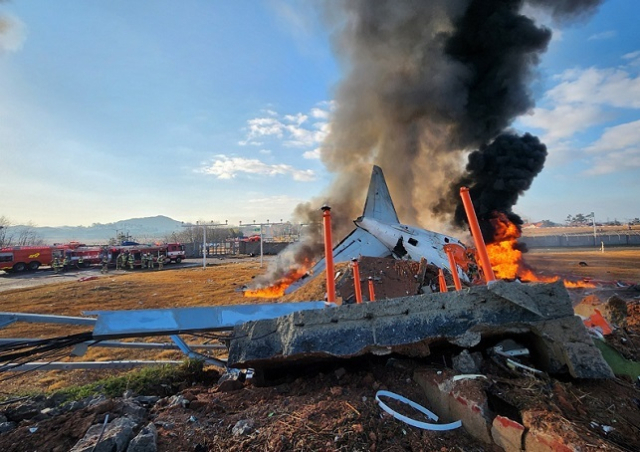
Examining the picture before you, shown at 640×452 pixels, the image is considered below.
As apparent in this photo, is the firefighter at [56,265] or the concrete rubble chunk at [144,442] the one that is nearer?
the concrete rubble chunk at [144,442]

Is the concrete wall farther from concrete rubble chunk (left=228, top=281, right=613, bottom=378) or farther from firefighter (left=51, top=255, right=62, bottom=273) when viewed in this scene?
firefighter (left=51, top=255, right=62, bottom=273)

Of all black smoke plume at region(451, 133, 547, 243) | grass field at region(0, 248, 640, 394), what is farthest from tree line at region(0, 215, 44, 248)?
black smoke plume at region(451, 133, 547, 243)

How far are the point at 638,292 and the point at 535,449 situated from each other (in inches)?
513

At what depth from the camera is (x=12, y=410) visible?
296 centimetres

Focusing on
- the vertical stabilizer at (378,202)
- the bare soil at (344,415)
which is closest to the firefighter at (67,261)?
the vertical stabilizer at (378,202)

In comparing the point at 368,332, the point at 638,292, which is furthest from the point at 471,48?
the point at 368,332

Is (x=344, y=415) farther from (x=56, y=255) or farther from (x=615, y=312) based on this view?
(x=56, y=255)

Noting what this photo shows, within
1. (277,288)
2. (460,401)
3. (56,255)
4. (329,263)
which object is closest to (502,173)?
(277,288)

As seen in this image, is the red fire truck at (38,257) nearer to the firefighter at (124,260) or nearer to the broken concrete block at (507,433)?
the firefighter at (124,260)

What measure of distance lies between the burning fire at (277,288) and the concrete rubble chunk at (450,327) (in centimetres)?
1074

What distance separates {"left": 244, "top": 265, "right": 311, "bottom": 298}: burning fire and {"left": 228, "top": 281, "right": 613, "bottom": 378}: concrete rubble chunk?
10.7 metres

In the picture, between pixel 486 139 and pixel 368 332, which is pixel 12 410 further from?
pixel 486 139

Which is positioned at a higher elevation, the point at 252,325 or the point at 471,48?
the point at 471,48

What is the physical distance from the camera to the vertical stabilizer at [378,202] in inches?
647
